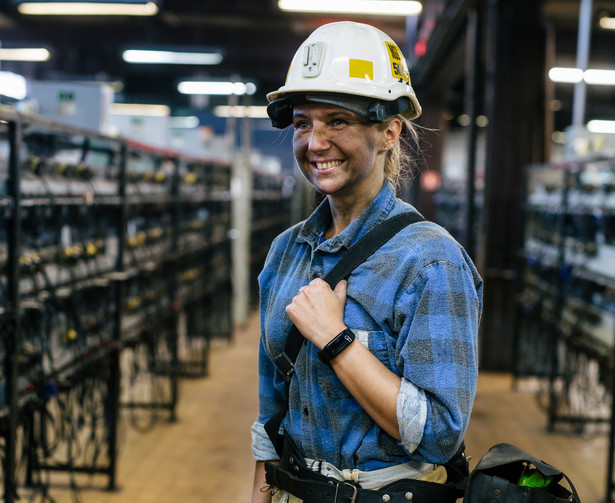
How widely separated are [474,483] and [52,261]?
2.91 m

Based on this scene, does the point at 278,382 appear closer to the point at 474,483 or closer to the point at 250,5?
the point at 474,483

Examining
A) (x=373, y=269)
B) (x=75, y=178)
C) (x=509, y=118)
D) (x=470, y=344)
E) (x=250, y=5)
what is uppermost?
(x=250, y=5)

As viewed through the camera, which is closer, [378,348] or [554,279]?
[378,348]

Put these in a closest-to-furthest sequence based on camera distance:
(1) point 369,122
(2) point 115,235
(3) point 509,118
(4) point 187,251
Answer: (1) point 369,122 < (2) point 115,235 < (4) point 187,251 < (3) point 509,118

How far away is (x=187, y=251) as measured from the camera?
19.7 ft

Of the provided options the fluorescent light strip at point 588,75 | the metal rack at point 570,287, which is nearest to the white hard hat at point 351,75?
the metal rack at point 570,287

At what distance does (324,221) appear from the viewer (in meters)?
1.41

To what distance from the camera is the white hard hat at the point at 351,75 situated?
1213 millimetres

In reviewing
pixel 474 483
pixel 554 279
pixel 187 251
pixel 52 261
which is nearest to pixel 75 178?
pixel 52 261

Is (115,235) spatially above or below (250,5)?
below

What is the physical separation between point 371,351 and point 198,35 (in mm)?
10634

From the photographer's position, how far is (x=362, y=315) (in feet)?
3.87

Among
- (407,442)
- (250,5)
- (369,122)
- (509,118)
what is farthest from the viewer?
(250,5)

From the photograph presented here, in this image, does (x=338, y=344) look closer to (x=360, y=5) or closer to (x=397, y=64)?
(x=397, y=64)
